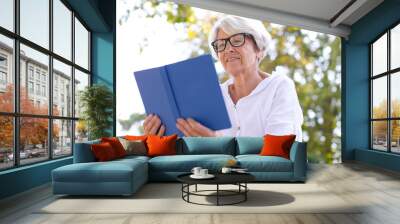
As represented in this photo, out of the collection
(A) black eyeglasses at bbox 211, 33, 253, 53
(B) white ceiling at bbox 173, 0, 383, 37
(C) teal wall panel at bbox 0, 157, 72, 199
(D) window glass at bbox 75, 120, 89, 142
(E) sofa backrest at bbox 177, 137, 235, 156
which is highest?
(B) white ceiling at bbox 173, 0, 383, 37

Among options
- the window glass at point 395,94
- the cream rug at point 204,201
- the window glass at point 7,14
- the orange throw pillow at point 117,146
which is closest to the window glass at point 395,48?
the window glass at point 395,94

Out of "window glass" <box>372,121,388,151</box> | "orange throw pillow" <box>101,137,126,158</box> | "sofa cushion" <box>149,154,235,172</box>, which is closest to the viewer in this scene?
"sofa cushion" <box>149,154,235,172</box>

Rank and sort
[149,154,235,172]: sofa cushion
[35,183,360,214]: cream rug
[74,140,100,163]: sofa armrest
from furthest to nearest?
[149,154,235,172]: sofa cushion < [74,140,100,163]: sofa armrest < [35,183,360,214]: cream rug

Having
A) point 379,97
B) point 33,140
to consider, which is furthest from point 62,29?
point 379,97

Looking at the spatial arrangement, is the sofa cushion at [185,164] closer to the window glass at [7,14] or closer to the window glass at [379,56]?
the window glass at [7,14]

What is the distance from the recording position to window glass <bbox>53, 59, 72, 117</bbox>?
6.38 metres

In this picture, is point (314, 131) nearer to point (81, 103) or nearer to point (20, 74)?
point (81, 103)

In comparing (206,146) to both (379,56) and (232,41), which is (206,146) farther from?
(379,56)

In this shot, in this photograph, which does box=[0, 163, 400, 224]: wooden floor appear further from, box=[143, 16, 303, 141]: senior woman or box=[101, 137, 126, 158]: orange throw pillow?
box=[143, 16, 303, 141]: senior woman

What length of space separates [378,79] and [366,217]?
565cm

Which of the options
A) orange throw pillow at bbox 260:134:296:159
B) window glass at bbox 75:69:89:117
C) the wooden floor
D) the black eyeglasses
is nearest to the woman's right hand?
window glass at bbox 75:69:89:117

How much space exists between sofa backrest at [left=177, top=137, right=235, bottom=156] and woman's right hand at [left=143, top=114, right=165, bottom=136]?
4.76ft

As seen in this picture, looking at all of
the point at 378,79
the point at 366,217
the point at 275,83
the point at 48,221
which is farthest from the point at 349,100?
the point at 48,221

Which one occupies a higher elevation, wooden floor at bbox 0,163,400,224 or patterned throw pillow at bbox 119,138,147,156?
patterned throw pillow at bbox 119,138,147,156
